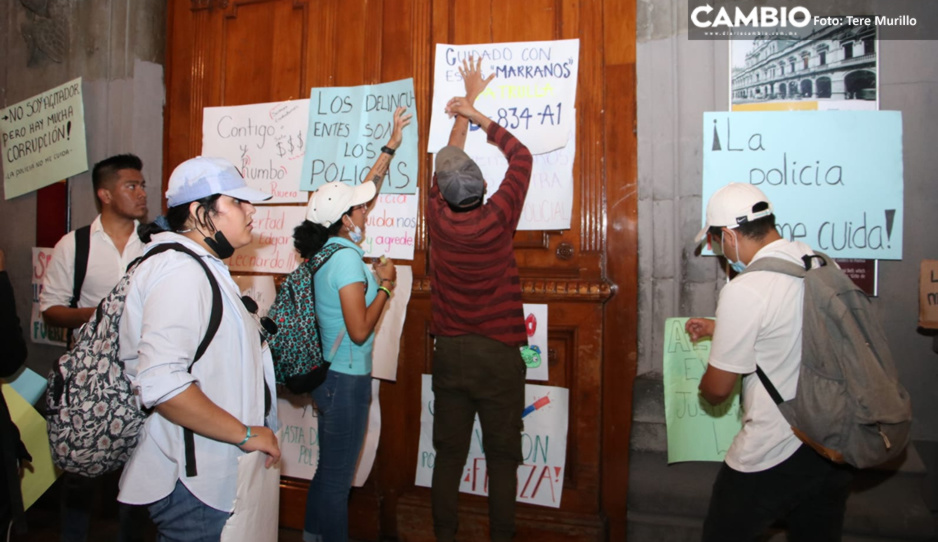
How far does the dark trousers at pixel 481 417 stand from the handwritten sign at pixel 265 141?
167 centimetres

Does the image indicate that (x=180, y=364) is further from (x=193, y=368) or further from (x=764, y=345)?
(x=764, y=345)

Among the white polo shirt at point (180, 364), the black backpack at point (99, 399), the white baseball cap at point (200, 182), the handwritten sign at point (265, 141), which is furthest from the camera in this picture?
the handwritten sign at point (265, 141)

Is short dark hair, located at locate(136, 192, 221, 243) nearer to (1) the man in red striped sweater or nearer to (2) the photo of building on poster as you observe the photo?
(1) the man in red striped sweater

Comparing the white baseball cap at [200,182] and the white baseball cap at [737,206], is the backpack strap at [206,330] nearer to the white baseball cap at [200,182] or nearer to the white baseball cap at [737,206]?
the white baseball cap at [200,182]

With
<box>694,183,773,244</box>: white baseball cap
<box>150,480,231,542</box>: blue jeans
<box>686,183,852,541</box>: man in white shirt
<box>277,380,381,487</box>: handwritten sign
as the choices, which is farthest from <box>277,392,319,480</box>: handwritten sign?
<box>694,183,773,244</box>: white baseball cap

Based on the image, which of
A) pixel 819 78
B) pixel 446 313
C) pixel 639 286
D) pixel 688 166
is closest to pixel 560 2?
pixel 688 166

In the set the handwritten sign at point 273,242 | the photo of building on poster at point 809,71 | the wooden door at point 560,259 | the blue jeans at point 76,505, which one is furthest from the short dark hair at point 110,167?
the photo of building on poster at point 809,71

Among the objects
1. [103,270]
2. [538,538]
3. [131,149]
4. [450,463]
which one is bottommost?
[538,538]

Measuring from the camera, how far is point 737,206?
2287 millimetres

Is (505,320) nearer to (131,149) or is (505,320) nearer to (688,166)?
(688,166)

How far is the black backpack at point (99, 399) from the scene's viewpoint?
74.7 inches

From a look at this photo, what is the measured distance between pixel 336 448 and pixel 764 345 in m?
1.89

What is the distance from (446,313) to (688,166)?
4.97 feet

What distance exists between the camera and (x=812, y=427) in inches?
81.9
